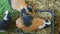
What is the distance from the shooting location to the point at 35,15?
1.93m

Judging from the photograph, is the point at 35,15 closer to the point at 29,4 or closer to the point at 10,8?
the point at 29,4

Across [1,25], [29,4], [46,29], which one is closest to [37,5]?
[29,4]

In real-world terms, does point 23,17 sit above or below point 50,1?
below

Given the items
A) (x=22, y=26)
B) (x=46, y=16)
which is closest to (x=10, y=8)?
(x=22, y=26)

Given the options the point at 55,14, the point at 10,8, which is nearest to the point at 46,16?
the point at 55,14

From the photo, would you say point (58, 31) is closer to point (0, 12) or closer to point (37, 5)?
point (37, 5)

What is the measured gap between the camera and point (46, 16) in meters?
1.95

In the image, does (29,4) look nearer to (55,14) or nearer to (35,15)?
(35,15)

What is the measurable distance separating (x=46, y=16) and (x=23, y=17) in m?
0.21

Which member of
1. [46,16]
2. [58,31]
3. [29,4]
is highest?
[29,4]

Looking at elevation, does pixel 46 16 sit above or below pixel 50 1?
below

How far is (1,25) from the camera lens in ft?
6.16

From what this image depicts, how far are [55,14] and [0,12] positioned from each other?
0.50 m

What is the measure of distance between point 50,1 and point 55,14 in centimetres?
13
